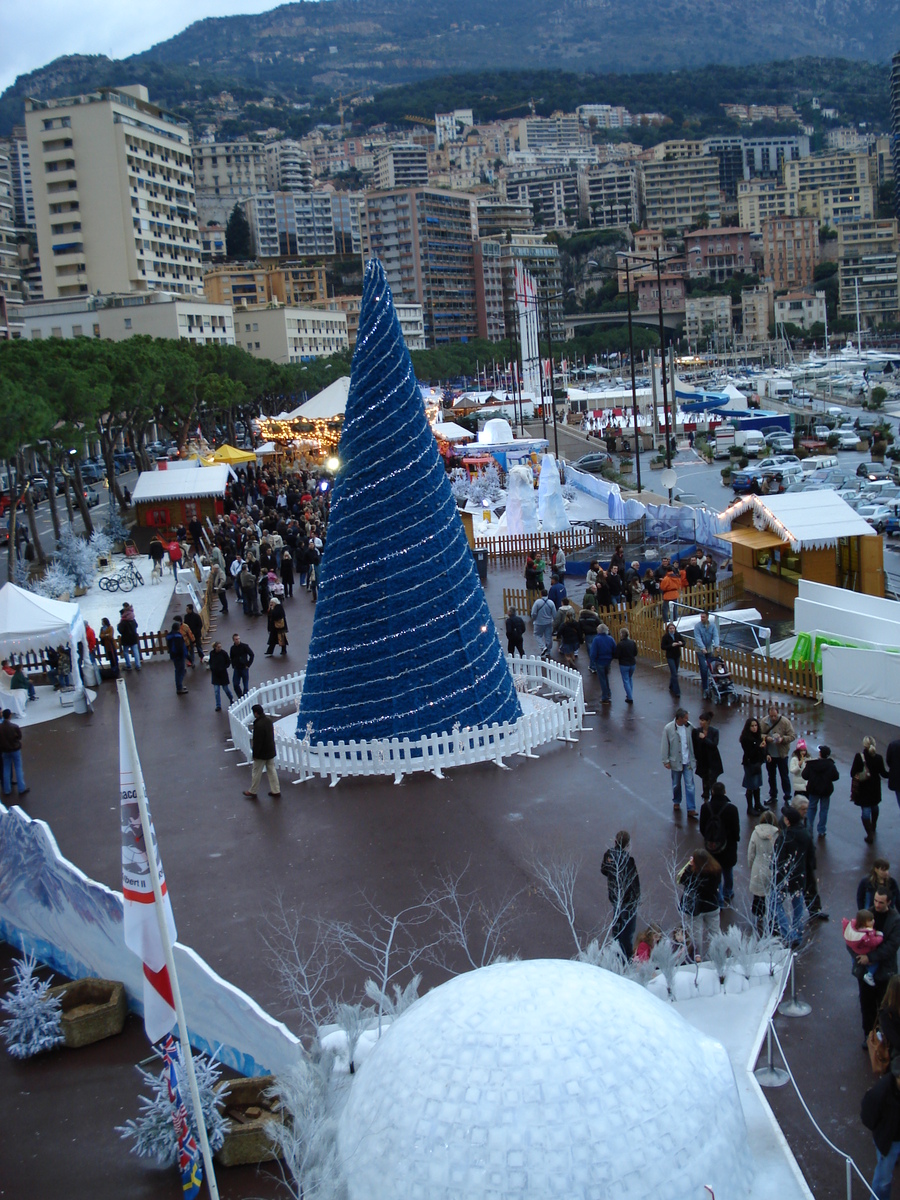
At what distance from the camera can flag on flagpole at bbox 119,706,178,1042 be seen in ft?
18.9

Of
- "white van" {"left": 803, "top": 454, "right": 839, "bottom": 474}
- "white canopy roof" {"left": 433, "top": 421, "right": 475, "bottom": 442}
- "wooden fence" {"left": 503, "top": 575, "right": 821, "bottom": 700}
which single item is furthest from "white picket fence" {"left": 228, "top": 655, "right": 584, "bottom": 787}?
"white van" {"left": 803, "top": 454, "right": 839, "bottom": 474}

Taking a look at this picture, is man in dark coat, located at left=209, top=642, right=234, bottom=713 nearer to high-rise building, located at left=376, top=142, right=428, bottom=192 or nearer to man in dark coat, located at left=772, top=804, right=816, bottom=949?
man in dark coat, located at left=772, top=804, right=816, bottom=949

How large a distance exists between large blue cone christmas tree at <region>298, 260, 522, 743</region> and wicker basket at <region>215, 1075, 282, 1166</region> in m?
6.41

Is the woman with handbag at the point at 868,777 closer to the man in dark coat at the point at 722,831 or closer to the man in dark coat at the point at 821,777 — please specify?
the man in dark coat at the point at 821,777

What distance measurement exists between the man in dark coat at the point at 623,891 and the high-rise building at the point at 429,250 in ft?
474

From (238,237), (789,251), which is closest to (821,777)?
(238,237)

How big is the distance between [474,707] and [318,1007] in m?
5.90

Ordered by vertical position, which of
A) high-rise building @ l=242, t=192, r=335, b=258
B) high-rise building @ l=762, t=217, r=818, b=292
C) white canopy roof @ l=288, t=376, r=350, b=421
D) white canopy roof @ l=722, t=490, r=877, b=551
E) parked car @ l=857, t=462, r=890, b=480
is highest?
high-rise building @ l=242, t=192, r=335, b=258

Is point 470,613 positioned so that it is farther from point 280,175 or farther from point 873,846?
point 280,175

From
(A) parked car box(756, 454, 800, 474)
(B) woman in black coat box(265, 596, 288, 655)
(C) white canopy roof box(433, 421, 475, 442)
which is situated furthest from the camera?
(A) parked car box(756, 454, 800, 474)

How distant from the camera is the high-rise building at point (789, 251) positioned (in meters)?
181

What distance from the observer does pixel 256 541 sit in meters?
26.9

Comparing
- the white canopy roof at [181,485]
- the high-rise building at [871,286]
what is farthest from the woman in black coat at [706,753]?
the high-rise building at [871,286]

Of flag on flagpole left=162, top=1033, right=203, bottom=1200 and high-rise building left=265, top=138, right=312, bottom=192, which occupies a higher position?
high-rise building left=265, top=138, right=312, bottom=192
